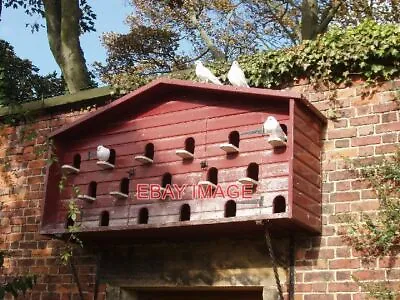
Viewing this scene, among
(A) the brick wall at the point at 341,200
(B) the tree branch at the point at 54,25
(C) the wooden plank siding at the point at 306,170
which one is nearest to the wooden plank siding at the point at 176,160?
(C) the wooden plank siding at the point at 306,170

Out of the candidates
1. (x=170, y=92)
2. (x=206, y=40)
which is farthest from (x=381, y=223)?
(x=206, y=40)

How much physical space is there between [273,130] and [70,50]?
5332 millimetres

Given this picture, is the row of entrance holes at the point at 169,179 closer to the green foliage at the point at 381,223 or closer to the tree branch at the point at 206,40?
the green foliage at the point at 381,223

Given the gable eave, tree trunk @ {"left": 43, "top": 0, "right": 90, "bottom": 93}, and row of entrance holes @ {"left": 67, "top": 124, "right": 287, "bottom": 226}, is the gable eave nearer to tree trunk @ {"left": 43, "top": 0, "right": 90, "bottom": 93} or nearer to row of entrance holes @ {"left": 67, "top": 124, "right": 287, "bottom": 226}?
row of entrance holes @ {"left": 67, "top": 124, "right": 287, "bottom": 226}

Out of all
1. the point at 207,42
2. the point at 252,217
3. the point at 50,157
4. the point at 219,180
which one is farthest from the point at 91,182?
the point at 207,42

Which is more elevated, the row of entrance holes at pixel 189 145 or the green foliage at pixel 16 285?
the row of entrance holes at pixel 189 145

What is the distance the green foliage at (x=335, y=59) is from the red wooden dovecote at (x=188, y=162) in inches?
19.1

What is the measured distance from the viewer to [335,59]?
5578mm

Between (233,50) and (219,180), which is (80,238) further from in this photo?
(233,50)

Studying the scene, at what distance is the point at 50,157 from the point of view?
6.09 meters

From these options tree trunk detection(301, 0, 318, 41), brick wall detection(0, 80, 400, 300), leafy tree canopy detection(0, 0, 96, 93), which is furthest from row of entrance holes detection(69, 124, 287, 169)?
tree trunk detection(301, 0, 318, 41)

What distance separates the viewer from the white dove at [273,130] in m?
4.99

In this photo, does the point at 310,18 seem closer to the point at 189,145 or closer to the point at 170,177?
the point at 189,145

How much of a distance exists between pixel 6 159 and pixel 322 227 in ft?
11.8
